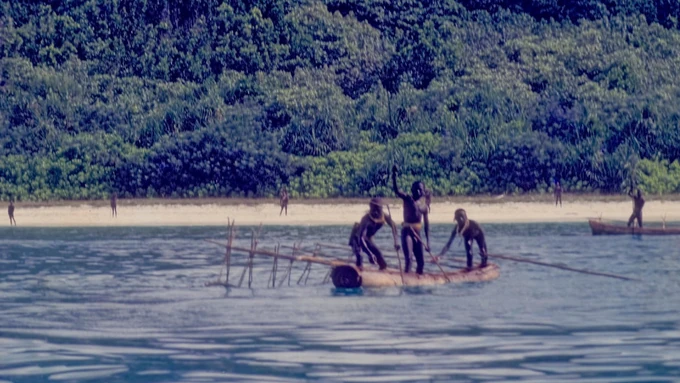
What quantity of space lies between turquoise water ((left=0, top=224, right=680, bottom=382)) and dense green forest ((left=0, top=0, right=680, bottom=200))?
90.6ft

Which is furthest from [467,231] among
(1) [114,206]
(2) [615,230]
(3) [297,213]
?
(1) [114,206]

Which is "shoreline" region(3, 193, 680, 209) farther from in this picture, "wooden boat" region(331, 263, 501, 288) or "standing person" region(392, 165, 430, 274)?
"standing person" region(392, 165, 430, 274)

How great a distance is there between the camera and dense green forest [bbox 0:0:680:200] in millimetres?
64312

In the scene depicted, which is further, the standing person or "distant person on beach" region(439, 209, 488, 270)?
"distant person on beach" region(439, 209, 488, 270)

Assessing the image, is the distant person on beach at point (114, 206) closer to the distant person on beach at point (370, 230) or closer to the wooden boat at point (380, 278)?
the distant person on beach at point (370, 230)

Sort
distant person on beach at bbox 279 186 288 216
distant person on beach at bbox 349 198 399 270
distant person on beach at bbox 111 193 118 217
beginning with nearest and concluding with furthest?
1. distant person on beach at bbox 349 198 399 270
2. distant person on beach at bbox 279 186 288 216
3. distant person on beach at bbox 111 193 118 217

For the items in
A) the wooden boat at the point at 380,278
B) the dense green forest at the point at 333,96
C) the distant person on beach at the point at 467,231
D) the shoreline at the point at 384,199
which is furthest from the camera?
the dense green forest at the point at 333,96

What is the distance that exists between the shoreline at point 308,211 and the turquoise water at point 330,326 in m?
21.4

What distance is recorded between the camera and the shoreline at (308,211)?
5806 cm

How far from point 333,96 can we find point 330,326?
56.9 meters

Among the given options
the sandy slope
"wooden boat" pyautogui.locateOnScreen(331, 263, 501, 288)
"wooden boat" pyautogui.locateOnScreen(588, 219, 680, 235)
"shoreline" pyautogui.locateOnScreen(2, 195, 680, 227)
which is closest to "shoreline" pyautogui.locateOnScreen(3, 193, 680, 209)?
"shoreline" pyautogui.locateOnScreen(2, 195, 680, 227)

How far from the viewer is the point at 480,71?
274 ft

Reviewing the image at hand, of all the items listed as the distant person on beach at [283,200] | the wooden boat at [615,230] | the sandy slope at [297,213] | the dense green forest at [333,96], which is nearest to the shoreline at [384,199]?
the sandy slope at [297,213]

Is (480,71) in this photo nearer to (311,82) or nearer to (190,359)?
(311,82)
